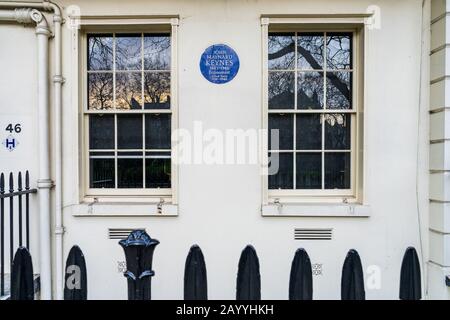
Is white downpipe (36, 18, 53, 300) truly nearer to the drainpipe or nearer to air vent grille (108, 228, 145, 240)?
Answer: the drainpipe

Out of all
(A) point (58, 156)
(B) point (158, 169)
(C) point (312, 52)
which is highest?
(C) point (312, 52)

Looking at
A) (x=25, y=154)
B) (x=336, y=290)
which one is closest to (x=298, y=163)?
(x=336, y=290)

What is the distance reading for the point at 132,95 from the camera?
4.38m

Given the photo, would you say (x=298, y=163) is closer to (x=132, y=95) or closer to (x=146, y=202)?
(x=146, y=202)

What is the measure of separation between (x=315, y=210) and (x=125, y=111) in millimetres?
2675

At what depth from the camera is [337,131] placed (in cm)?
437

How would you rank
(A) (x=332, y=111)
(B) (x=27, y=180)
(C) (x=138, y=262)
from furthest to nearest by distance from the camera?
(A) (x=332, y=111), (B) (x=27, y=180), (C) (x=138, y=262)

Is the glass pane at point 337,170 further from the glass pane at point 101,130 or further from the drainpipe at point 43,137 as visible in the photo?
the drainpipe at point 43,137

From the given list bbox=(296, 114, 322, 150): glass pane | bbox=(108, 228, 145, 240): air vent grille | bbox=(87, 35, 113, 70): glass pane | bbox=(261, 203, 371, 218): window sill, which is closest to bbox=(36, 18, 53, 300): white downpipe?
bbox=(87, 35, 113, 70): glass pane

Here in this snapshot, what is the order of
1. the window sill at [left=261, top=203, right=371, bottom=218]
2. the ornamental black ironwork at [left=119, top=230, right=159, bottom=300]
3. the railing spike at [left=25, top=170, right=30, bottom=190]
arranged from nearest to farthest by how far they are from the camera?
the ornamental black ironwork at [left=119, top=230, right=159, bottom=300], the railing spike at [left=25, top=170, right=30, bottom=190], the window sill at [left=261, top=203, right=371, bottom=218]

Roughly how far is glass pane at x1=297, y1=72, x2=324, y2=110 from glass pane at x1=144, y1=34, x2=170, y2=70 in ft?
5.70

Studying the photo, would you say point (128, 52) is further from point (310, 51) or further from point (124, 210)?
point (310, 51)

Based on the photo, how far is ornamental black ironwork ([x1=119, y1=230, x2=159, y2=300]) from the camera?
1.96 m

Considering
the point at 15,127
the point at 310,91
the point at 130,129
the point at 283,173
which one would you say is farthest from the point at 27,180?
the point at 310,91
